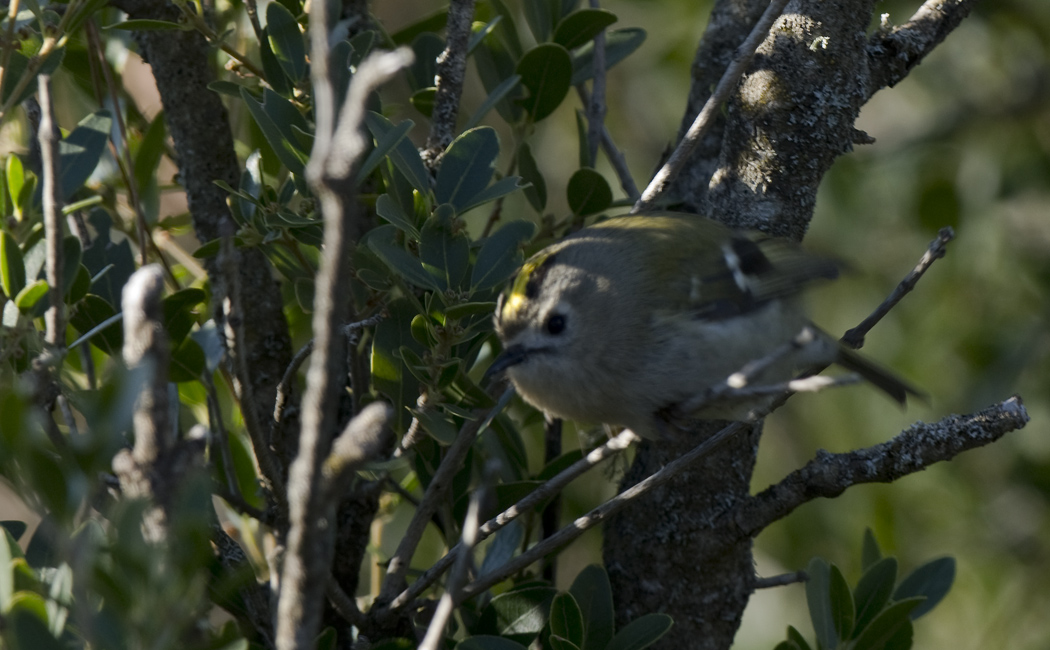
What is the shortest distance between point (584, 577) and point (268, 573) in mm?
672

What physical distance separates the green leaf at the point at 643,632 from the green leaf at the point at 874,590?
37 centimetres

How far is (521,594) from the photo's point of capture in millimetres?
1585

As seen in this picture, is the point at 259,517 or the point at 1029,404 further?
the point at 1029,404

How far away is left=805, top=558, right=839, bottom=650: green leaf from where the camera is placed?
1.54m

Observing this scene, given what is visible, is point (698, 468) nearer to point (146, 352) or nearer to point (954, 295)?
point (146, 352)

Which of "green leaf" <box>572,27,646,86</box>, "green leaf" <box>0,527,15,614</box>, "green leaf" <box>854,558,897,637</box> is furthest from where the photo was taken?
"green leaf" <box>572,27,646,86</box>

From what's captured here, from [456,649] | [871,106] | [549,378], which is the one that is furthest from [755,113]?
[871,106]

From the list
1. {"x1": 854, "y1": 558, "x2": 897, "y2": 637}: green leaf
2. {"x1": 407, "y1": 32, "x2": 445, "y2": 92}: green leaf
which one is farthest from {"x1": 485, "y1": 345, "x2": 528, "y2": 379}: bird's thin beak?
{"x1": 854, "y1": 558, "x2": 897, "y2": 637}: green leaf

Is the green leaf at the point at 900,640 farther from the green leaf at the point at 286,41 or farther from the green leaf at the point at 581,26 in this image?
the green leaf at the point at 286,41

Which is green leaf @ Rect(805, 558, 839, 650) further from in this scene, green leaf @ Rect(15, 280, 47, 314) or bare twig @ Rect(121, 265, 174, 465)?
green leaf @ Rect(15, 280, 47, 314)

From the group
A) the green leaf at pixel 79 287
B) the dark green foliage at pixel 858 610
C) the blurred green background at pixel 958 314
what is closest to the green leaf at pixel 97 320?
the green leaf at pixel 79 287

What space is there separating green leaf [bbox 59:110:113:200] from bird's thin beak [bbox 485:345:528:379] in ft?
2.46

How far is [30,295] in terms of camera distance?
4.45ft

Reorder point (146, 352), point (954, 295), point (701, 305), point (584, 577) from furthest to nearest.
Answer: point (954, 295) → point (701, 305) → point (584, 577) → point (146, 352)
